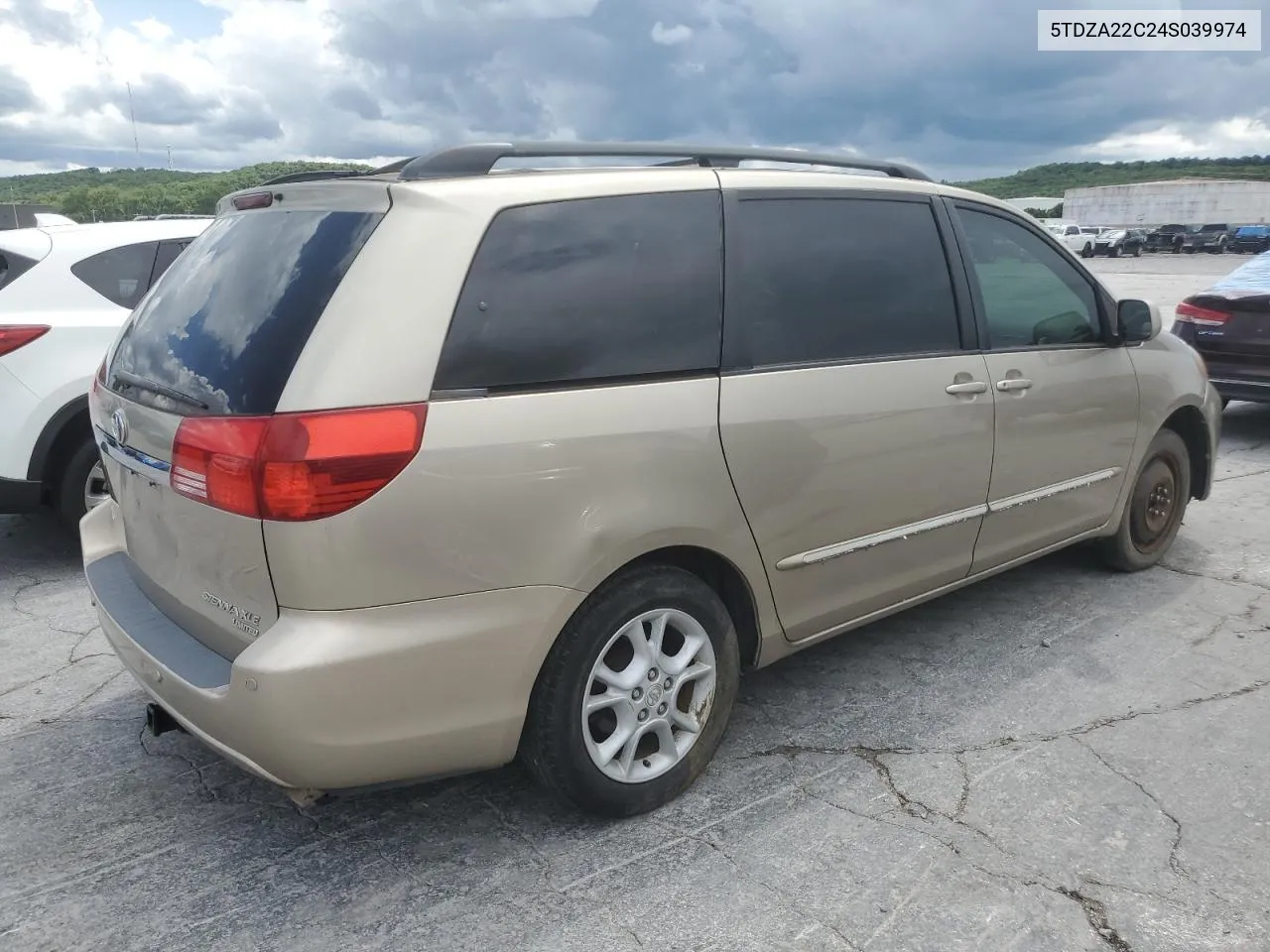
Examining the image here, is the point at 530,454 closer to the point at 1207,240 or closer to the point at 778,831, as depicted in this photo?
the point at 778,831

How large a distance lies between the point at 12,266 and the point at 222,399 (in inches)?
136

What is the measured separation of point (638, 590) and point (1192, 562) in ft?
11.9

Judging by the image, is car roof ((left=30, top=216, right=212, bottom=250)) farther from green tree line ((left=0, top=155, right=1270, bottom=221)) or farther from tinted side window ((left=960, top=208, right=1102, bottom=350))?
tinted side window ((left=960, top=208, right=1102, bottom=350))

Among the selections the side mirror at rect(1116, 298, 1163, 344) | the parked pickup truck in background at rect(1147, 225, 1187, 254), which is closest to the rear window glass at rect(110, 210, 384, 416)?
the side mirror at rect(1116, 298, 1163, 344)

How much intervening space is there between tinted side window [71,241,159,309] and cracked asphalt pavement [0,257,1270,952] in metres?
2.09

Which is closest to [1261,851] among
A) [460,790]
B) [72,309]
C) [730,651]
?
[730,651]

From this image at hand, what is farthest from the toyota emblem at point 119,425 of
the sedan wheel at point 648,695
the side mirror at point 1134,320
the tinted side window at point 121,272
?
the side mirror at point 1134,320

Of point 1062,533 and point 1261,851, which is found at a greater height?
point 1062,533

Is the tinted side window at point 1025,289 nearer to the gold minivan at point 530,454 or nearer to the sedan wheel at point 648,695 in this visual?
the gold minivan at point 530,454

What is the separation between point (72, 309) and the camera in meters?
5.01

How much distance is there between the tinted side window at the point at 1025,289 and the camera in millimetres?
3740

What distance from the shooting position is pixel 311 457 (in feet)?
7.16

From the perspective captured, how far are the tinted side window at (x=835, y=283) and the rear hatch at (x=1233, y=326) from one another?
209 inches

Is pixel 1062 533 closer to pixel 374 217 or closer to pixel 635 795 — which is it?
pixel 635 795
